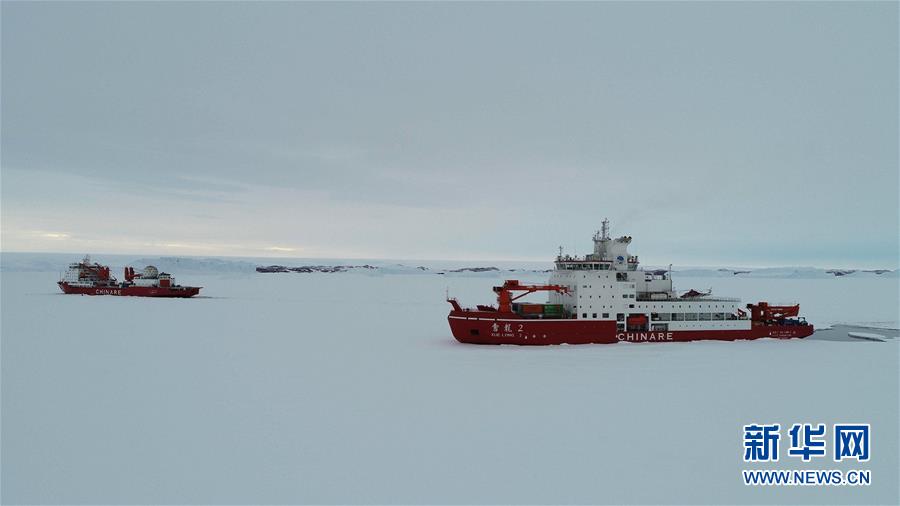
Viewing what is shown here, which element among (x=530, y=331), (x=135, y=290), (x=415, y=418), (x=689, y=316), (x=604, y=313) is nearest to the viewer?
(x=415, y=418)

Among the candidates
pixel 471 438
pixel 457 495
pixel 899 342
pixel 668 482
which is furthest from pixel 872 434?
pixel 899 342

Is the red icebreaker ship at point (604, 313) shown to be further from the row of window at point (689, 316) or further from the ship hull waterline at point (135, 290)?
the ship hull waterline at point (135, 290)

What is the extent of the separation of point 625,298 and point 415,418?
55.7 feet

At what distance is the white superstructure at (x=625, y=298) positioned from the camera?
2730cm

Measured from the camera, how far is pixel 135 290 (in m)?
60.4

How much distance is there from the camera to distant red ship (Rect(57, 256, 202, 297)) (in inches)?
2331

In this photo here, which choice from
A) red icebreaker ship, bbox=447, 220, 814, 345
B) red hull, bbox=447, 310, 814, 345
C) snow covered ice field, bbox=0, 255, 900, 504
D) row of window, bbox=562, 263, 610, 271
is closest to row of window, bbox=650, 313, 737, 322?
red icebreaker ship, bbox=447, 220, 814, 345

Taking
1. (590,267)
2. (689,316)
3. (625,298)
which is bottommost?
(689,316)

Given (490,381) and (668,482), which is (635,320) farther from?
(668,482)

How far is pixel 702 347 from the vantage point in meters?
26.5

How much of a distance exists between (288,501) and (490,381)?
947cm

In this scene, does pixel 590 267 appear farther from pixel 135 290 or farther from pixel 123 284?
pixel 123 284

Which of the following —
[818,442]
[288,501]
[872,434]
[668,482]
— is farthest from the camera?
[872,434]

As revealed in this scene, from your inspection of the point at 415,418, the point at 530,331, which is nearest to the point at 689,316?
the point at 530,331
